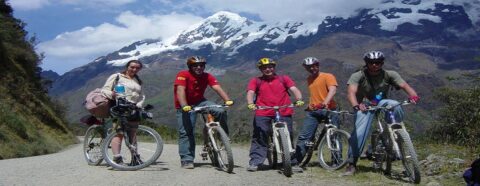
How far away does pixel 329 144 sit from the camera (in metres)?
10.1

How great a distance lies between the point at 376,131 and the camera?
9188 millimetres

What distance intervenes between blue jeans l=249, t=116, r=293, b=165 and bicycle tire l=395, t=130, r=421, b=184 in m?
2.06

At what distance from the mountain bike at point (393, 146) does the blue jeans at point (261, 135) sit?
4.97 feet

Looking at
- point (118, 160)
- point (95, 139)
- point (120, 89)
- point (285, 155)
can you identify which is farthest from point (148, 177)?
point (95, 139)

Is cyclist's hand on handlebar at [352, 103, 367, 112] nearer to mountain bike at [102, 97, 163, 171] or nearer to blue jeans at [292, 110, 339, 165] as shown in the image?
blue jeans at [292, 110, 339, 165]

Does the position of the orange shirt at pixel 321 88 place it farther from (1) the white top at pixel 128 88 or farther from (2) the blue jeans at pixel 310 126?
(1) the white top at pixel 128 88

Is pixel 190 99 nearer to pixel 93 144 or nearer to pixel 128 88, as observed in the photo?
pixel 128 88

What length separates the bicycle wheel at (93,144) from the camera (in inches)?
419

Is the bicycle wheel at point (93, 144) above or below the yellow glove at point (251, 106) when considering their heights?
below

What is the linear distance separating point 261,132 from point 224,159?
78 centimetres

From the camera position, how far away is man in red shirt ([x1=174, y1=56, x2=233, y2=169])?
9.84 meters

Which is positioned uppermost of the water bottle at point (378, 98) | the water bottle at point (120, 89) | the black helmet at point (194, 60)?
the black helmet at point (194, 60)

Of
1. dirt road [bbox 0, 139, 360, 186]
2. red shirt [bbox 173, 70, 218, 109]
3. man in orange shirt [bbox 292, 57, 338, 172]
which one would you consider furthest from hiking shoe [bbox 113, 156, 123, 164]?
man in orange shirt [bbox 292, 57, 338, 172]

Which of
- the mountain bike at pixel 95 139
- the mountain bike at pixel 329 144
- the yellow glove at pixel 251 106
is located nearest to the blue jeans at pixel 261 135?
the yellow glove at pixel 251 106
